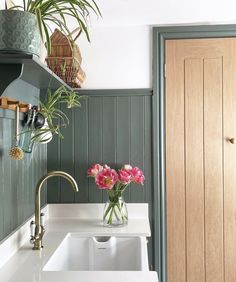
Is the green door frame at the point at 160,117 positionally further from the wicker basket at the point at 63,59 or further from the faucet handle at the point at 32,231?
the faucet handle at the point at 32,231

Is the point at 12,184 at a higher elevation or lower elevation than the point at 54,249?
higher

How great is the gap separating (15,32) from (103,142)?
49.4 inches

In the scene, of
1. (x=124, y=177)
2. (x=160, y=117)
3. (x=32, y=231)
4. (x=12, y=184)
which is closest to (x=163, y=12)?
(x=160, y=117)

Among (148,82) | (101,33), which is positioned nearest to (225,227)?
(148,82)

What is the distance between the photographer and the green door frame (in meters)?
2.26

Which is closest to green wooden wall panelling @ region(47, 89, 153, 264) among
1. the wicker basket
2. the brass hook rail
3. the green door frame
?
the green door frame

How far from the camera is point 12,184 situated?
158cm

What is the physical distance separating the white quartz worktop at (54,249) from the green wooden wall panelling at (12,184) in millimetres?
141

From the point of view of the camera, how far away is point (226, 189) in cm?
227

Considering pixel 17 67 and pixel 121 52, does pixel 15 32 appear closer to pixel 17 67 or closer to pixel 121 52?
pixel 17 67

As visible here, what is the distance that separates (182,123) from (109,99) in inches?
19.3

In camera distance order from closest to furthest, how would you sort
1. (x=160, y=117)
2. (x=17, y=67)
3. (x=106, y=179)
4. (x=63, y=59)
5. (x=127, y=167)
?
(x=17, y=67)
(x=63, y=59)
(x=106, y=179)
(x=127, y=167)
(x=160, y=117)

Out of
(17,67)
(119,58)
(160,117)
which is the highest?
(119,58)

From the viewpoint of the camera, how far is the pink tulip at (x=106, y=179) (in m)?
1.97
